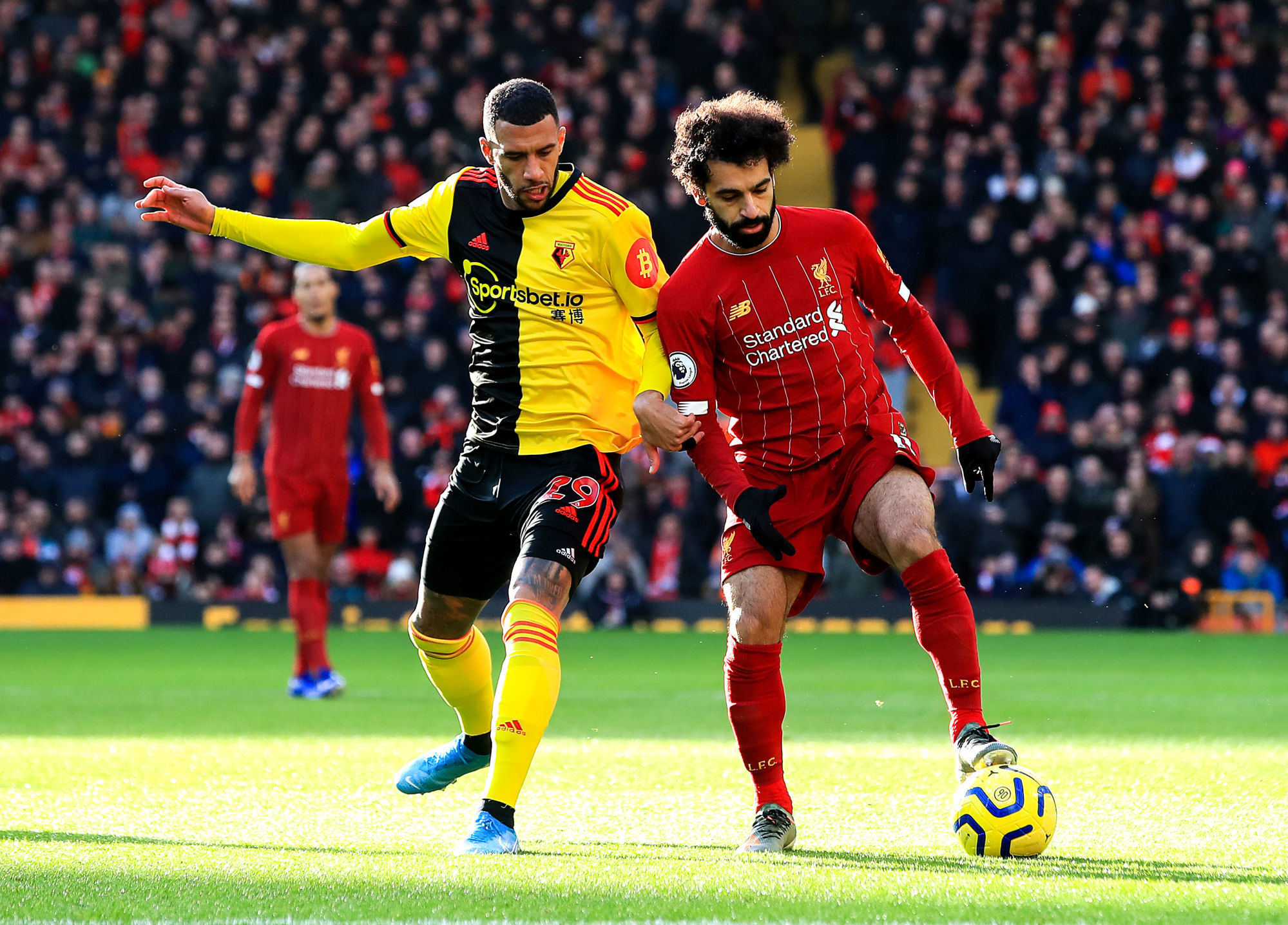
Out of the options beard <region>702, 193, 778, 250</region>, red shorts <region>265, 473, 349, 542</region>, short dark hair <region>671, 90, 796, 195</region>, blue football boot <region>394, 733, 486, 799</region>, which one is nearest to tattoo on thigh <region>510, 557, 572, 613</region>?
blue football boot <region>394, 733, 486, 799</region>

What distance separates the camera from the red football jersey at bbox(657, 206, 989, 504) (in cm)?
548

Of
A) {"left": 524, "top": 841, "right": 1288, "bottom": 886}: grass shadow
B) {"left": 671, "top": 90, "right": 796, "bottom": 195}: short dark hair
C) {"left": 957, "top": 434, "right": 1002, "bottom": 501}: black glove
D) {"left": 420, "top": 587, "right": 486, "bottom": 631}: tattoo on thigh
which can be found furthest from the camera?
{"left": 420, "top": 587, "right": 486, "bottom": 631}: tattoo on thigh

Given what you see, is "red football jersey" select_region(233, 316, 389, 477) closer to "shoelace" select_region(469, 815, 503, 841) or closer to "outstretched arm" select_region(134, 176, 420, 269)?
"outstretched arm" select_region(134, 176, 420, 269)

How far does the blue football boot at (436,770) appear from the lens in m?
6.13

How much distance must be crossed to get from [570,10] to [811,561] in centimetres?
1794

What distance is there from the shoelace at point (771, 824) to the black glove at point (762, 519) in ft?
2.43

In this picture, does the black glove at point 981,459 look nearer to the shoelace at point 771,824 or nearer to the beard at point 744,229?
the beard at point 744,229

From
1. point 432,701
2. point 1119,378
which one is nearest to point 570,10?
point 1119,378

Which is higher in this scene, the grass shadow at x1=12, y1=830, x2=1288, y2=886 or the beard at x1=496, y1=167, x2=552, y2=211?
the beard at x1=496, y1=167, x2=552, y2=211

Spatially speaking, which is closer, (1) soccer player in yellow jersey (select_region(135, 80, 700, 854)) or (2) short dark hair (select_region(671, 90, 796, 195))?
(2) short dark hair (select_region(671, 90, 796, 195))

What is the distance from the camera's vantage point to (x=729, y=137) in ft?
17.3

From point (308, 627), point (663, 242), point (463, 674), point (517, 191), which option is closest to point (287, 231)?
point (517, 191)

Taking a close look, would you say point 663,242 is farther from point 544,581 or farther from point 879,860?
point 879,860

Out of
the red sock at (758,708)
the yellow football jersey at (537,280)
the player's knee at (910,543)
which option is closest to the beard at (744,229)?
the yellow football jersey at (537,280)
